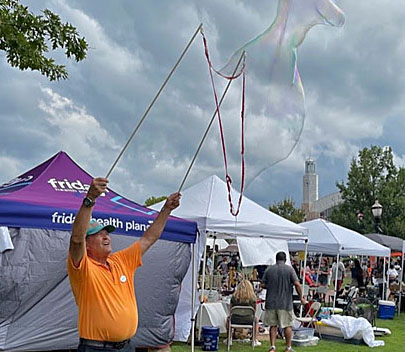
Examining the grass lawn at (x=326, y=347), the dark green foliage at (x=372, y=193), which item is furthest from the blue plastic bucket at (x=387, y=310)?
the dark green foliage at (x=372, y=193)

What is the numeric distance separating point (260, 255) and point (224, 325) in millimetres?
2143

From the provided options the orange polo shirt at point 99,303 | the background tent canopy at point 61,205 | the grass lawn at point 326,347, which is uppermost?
the background tent canopy at point 61,205

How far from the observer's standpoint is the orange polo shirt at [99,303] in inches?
145

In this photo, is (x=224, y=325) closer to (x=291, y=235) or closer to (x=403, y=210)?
(x=291, y=235)

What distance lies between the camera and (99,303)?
3.69 meters

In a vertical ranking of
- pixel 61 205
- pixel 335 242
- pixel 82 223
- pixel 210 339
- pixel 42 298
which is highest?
pixel 335 242

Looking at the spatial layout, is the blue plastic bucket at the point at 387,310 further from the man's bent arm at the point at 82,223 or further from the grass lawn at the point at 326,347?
the man's bent arm at the point at 82,223

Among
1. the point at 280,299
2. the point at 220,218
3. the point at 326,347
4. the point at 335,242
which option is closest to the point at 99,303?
the point at 280,299

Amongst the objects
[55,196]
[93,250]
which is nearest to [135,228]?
[55,196]

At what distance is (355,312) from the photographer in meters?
13.3

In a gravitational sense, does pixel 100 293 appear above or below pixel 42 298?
above

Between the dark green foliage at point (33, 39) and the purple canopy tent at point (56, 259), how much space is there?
169cm

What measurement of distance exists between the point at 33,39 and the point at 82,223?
5.38 metres

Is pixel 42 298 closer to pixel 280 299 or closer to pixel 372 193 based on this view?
pixel 280 299
